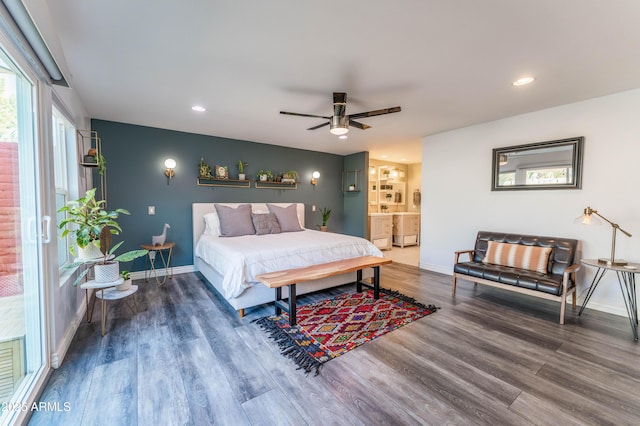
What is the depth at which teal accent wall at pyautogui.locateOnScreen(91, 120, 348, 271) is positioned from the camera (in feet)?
13.6

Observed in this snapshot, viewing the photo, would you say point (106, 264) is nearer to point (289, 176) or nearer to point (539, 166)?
point (289, 176)

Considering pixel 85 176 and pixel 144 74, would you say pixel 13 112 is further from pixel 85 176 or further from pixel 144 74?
pixel 85 176

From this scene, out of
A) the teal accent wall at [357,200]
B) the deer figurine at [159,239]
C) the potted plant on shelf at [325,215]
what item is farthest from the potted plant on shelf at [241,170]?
the teal accent wall at [357,200]

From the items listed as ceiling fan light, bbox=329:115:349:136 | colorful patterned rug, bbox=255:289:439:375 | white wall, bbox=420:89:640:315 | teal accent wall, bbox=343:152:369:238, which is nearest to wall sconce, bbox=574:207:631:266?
white wall, bbox=420:89:640:315

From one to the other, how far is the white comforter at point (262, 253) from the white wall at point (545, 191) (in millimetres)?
1697

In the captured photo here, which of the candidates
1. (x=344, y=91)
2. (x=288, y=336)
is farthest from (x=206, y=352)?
(x=344, y=91)

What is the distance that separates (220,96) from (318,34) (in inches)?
63.1

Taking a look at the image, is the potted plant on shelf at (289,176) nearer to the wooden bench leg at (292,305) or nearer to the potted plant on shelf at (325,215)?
the potted plant on shelf at (325,215)

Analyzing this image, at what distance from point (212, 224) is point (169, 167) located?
1.19 m

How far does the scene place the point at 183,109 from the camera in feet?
11.5

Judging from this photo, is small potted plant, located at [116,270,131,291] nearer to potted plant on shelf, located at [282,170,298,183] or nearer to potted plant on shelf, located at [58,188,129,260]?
potted plant on shelf, located at [58,188,129,260]

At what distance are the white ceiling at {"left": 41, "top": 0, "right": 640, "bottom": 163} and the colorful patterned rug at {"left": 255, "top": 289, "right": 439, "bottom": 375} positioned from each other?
246cm

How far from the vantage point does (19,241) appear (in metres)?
1.75

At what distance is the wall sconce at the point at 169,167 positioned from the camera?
4.42 metres
